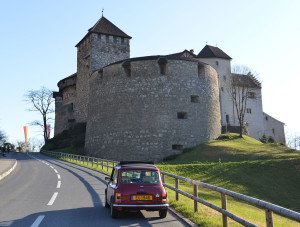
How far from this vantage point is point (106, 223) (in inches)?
253

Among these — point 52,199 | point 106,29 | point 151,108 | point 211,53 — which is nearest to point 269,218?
point 52,199

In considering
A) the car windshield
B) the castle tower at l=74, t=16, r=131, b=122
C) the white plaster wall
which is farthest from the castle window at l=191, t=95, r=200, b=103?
the car windshield

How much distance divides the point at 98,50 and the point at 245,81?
1005 inches

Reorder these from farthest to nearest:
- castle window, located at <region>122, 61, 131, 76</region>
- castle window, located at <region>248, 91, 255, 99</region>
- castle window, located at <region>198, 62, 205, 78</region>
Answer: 1. castle window, located at <region>248, 91, 255, 99</region>
2. castle window, located at <region>198, 62, 205, 78</region>
3. castle window, located at <region>122, 61, 131, 76</region>

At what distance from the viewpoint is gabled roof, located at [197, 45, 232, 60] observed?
48094 millimetres

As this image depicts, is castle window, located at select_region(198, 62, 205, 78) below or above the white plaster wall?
above

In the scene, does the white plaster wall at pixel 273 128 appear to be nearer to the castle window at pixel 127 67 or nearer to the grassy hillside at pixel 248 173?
the grassy hillside at pixel 248 173

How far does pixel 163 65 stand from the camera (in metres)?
33.3

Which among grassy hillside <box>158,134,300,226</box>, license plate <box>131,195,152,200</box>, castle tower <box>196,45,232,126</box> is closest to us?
Result: license plate <box>131,195,152,200</box>

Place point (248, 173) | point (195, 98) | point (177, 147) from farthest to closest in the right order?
point (195, 98), point (177, 147), point (248, 173)

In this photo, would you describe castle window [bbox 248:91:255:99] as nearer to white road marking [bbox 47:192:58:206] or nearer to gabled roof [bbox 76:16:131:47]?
gabled roof [bbox 76:16:131:47]

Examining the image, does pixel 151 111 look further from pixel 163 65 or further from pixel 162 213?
pixel 162 213

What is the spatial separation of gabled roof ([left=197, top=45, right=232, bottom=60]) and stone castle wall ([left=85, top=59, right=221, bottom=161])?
46.1ft

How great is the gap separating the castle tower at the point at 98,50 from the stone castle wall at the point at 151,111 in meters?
11.2
